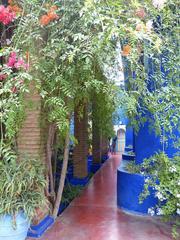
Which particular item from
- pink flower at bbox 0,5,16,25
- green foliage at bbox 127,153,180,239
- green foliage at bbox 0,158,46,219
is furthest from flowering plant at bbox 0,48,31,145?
green foliage at bbox 127,153,180,239

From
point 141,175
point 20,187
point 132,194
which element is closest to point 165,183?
point 141,175

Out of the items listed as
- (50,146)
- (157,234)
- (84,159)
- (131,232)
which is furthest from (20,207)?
(84,159)

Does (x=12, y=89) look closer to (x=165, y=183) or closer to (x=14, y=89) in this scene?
(x=14, y=89)

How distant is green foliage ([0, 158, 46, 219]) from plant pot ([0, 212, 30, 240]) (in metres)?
0.07

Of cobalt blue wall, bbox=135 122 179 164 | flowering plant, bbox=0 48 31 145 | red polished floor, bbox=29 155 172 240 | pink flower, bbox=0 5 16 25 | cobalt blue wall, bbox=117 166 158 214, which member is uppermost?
pink flower, bbox=0 5 16 25

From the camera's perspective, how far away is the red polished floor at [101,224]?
14.8 feet

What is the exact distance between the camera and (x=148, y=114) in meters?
5.20

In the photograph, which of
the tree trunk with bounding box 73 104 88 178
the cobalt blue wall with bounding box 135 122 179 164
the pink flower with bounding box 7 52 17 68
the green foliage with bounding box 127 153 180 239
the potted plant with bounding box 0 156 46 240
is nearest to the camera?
the pink flower with bounding box 7 52 17 68

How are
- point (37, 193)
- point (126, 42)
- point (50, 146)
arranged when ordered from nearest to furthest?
point (126, 42) < point (37, 193) < point (50, 146)

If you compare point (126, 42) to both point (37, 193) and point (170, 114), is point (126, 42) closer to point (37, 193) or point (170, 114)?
point (170, 114)

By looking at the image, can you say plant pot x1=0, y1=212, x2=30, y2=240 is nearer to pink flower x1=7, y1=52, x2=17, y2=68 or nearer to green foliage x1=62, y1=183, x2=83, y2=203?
pink flower x1=7, y1=52, x2=17, y2=68

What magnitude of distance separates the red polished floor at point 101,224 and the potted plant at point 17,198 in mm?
684

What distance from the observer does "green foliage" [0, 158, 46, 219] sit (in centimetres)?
387

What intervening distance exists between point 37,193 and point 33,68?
5.25 ft
